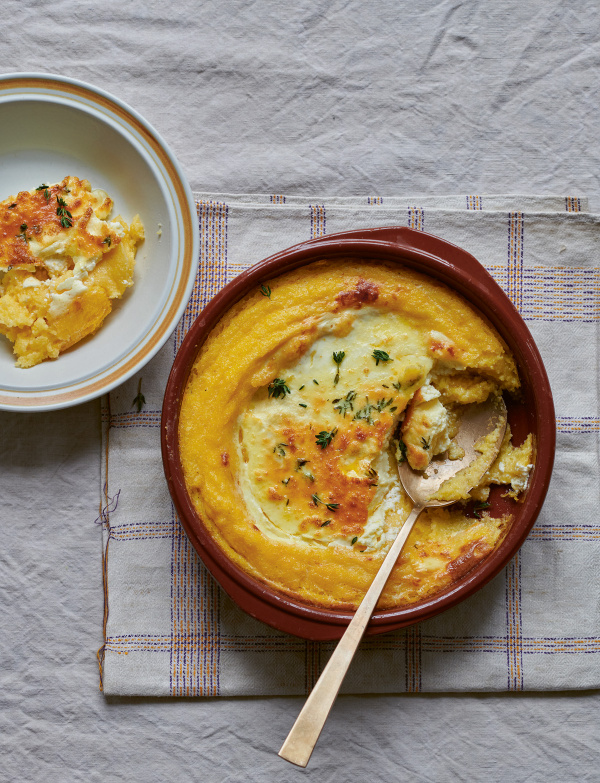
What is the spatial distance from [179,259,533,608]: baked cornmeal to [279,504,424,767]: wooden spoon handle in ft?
0.24

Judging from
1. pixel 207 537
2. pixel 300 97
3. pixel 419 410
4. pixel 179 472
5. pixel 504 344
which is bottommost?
pixel 207 537

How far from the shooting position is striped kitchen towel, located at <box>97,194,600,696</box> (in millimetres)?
3018

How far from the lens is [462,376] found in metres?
2.75

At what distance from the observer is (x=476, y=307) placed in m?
2.68

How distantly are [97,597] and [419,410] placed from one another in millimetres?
1742

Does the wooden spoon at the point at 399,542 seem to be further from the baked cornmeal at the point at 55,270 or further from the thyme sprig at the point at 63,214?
the thyme sprig at the point at 63,214

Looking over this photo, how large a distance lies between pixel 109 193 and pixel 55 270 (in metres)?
0.47

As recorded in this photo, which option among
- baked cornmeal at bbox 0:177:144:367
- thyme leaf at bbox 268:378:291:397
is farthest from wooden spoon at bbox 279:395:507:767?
baked cornmeal at bbox 0:177:144:367

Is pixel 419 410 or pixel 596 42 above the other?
pixel 596 42

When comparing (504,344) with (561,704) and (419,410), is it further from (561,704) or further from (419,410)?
(561,704)

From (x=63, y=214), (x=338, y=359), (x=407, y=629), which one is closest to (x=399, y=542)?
(x=407, y=629)

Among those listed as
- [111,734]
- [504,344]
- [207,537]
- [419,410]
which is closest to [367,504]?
[419,410]

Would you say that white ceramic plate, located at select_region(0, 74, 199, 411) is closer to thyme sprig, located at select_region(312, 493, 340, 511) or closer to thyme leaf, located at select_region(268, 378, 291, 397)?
thyme leaf, located at select_region(268, 378, 291, 397)

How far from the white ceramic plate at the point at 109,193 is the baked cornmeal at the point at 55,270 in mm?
86
